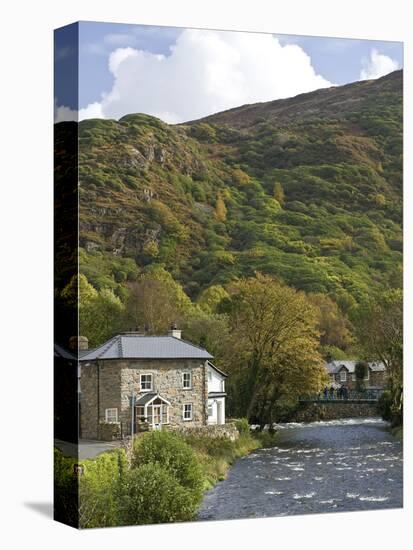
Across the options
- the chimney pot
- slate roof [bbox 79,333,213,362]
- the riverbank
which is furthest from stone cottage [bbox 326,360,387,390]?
the chimney pot

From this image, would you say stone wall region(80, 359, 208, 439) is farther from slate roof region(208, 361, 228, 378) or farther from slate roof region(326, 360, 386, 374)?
slate roof region(326, 360, 386, 374)

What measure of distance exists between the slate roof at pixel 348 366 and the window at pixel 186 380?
8.47ft

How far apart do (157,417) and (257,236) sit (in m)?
3.37

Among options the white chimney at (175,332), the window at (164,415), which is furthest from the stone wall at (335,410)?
the window at (164,415)

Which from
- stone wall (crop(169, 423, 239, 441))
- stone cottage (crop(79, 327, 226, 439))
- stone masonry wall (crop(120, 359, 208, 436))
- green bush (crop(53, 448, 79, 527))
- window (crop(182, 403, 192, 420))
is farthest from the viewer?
window (crop(182, 403, 192, 420))

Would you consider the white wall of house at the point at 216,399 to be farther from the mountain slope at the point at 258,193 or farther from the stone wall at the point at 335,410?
the stone wall at the point at 335,410

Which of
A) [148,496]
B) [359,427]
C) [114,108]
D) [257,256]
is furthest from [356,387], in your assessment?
[114,108]

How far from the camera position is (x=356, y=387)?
23.4 metres

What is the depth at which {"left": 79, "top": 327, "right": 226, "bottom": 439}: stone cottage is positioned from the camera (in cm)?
2048

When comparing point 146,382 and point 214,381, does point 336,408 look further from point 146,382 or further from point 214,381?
point 146,382

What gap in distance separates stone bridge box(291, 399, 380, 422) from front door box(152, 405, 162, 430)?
2976 millimetres

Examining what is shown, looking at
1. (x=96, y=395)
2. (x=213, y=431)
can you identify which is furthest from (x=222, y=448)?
(x=96, y=395)

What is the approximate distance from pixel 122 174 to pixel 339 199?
3926 mm

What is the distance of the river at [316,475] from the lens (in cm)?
2161
